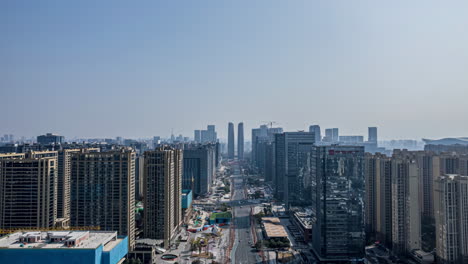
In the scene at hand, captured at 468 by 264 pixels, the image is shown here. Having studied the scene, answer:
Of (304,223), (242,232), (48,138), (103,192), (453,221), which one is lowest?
(242,232)

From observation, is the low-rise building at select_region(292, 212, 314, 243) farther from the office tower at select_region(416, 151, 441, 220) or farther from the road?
the office tower at select_region(416, 151, 441, 220)

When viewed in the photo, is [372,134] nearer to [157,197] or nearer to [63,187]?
[157,197]

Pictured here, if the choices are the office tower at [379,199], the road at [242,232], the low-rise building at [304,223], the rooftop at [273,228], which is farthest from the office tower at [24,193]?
the office tower at [379,199]

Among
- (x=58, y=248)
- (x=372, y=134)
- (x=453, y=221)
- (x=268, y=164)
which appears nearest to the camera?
(x=58, y=248)

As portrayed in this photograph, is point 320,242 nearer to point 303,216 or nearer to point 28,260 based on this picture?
point 303,216

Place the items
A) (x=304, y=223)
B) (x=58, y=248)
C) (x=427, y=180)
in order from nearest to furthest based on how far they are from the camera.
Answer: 1. (x=58, y=248)
2. (x=304, y=223)
3. (x=427, y=180)

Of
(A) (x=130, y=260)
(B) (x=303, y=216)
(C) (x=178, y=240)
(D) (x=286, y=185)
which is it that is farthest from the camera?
(D) (x=286, y=185)

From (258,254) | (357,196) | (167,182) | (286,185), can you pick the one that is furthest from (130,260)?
(286,185)

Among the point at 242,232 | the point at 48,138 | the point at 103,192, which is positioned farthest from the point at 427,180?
the point at 48,138
